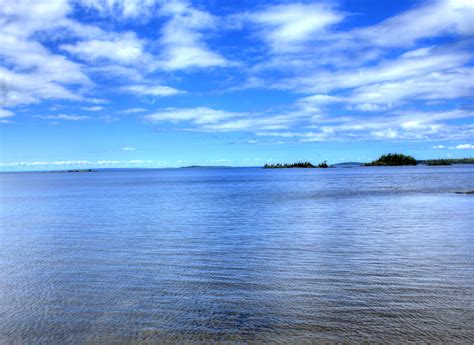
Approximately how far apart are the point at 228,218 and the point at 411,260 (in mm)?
18465

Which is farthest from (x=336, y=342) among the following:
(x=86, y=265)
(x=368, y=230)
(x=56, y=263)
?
(x=368, y=230)

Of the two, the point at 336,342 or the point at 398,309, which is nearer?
the point at 336,342

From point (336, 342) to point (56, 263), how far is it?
515 inches

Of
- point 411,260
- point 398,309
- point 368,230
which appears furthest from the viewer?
point 368,230

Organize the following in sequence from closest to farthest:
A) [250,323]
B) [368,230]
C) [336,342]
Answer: [336,342]
[250,323]
[368,230]

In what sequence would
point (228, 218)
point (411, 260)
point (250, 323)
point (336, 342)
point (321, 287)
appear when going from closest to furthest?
point (336, 342) < point (250, 323) < point (321, 287) < point (411, 260) < point (228, 218)

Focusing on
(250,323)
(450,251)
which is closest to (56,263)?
(250,323)

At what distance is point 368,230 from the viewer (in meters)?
25.2

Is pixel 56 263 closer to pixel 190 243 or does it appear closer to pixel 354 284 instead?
pixel 190 243

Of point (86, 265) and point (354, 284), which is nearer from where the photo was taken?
point (354, 284)

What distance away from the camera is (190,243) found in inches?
839

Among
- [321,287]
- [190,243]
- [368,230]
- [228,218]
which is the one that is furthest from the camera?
[228,218]

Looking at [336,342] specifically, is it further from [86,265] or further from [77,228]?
[77,228]

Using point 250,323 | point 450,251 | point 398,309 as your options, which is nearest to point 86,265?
point 250,323
